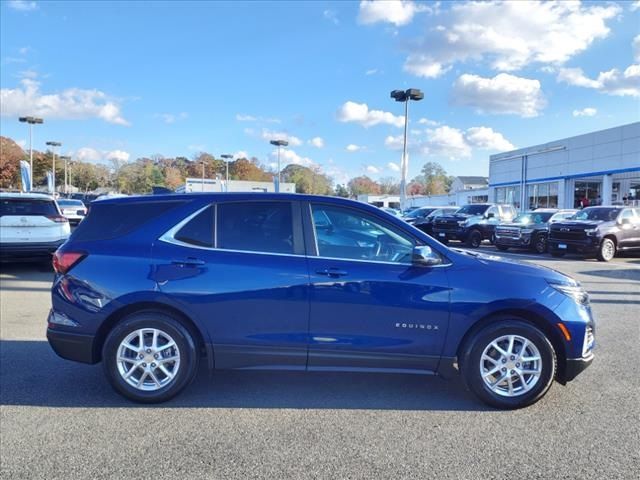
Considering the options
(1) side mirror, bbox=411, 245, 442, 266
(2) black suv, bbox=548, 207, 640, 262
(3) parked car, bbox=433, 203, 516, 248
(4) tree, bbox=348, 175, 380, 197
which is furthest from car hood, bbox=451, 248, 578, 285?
(4) tree, bbox=348, 175, 380, 197

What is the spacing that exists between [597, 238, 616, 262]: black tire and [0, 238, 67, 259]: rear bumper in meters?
15.3

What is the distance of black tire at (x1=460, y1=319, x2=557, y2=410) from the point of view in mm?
3838

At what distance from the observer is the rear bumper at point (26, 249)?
986cm

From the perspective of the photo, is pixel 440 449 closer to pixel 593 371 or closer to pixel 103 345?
pixel 593 371

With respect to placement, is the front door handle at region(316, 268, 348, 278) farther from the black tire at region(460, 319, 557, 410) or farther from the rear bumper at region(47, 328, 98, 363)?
the rear bumper at region(47, 328, 98, 363)

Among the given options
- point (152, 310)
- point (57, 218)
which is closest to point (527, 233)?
point (57, 218)

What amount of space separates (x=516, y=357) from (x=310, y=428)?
1.76 metres

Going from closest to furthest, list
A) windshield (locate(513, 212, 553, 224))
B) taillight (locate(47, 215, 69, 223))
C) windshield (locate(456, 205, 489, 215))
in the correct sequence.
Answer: taillight (locate(47, 215, 69, 223)), windshield (locate(513, 212, 553, 224)), windshield (locate(456, 205, 489, 215))

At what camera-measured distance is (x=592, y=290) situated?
367 inches

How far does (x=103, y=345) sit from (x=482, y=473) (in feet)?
10.0

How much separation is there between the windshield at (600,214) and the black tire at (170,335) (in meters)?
16.1

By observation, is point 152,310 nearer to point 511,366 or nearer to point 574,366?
point 511,366

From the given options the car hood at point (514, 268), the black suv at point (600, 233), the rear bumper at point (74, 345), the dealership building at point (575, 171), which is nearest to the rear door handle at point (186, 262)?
the rear bumper at point (74, 345)

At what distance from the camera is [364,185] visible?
438 feet
